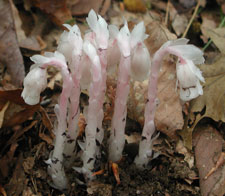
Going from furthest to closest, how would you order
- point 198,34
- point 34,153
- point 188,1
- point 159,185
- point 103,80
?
point 188,1 → point 198,34 → point 34,153 → point 159,185 → point 103,80

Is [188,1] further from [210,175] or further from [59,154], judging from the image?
[59,154]

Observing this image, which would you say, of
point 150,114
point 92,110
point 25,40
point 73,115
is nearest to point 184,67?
point 150,114

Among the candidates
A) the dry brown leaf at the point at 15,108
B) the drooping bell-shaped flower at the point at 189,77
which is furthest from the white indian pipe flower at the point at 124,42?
the dry brown leaf at the point at 15,108

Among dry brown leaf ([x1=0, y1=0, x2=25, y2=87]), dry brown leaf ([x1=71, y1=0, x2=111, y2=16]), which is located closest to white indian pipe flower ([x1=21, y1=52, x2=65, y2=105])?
dry brown leaf ([x1=0, y1=0, x2=25, y2=87])

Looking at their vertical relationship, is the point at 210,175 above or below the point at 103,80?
below

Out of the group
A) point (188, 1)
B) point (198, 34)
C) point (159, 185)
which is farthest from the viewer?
point (188, 1)

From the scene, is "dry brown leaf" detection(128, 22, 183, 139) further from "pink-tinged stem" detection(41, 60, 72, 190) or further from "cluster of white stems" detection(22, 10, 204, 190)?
"pink-tinged stem" detection(41, 60, 72, 190)

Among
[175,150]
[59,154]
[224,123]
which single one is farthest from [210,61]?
[59,154]

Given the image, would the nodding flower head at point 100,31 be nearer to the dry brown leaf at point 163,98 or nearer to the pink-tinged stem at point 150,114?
the pink-tinged stem at point 150,114
